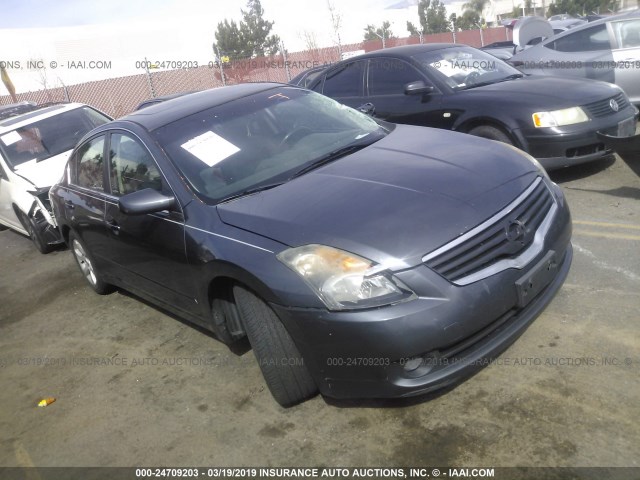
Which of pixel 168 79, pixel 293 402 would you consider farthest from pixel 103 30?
pixel 293 402

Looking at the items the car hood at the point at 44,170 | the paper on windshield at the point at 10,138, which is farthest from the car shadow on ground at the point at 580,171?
the paper on windshield at the point at 10,138

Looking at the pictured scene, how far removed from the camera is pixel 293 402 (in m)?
3.15

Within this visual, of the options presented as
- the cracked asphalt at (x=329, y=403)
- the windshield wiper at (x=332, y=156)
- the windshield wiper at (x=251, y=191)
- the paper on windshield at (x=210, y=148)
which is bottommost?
the cracked asphalt at (x=329, y=403)

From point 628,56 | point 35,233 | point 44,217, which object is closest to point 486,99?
point 628,56

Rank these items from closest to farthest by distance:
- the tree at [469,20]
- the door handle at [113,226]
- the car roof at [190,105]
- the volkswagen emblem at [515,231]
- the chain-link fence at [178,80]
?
the volkswagen emblem at [515,231] < the car roof at [190,105] < the door handle at [113,226] < the chain-link fence at [178,80] < the tree at [469,20]

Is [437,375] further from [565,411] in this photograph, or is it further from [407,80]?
[407,80]

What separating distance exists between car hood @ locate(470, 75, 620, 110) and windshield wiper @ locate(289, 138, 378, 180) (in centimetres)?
257

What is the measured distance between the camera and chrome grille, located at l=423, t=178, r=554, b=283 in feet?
8.82

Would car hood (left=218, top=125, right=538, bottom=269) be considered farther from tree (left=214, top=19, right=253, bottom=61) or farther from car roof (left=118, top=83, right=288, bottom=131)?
tree (left=214, top=19, right=253, bottom=61)

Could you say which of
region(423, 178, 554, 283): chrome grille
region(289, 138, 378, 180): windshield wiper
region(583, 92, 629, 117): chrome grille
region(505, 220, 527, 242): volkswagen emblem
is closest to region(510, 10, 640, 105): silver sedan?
region(583, 92, 629, 117): chrome grille

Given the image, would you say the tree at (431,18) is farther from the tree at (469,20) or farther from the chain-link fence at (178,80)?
the chain-link fence at (178,80)

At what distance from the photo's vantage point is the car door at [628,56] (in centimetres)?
782

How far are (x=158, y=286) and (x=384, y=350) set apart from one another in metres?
1.95

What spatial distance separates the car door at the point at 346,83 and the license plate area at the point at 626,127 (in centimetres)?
281
